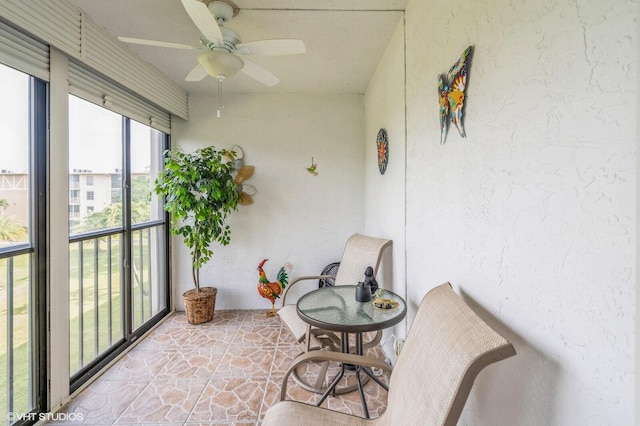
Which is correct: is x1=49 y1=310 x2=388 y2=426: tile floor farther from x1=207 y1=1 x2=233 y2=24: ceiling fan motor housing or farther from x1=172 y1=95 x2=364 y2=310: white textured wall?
x1=207 y1=1 x2=233 y2=24: ceiling fan motor housing

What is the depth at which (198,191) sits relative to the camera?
281cm

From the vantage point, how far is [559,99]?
2.26 feet

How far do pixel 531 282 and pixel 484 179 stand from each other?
398 mm

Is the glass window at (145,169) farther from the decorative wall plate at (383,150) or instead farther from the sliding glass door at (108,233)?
the decorative wall plate at (383,150)

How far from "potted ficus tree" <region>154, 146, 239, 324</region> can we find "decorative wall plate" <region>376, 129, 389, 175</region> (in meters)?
1.57

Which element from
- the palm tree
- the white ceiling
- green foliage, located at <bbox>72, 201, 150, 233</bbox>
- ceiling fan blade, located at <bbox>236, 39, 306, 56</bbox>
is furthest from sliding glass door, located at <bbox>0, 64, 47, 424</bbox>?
ceiling fan blade, located at <bbox>236, 39, 306, 56</bbox>

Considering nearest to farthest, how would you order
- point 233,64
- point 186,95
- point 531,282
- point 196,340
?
point 531,282 < point 233,64 < point 196,340 < point 186,95

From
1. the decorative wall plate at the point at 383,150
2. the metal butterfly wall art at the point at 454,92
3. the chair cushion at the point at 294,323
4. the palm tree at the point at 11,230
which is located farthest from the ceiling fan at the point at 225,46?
the chair cushion at the point at 294,323

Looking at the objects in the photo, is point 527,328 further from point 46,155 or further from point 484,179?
point 46,155

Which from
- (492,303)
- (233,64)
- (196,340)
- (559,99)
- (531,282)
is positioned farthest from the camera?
(196,340)

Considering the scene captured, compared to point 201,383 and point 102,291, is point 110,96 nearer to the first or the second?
point 102,291

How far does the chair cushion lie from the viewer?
77.3 inches

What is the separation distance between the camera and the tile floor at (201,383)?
1.76 m

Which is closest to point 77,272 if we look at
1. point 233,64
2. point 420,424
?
point 233,64
